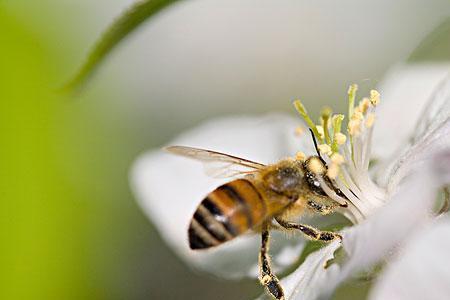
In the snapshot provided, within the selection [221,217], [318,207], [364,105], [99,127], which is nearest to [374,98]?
[364,105]

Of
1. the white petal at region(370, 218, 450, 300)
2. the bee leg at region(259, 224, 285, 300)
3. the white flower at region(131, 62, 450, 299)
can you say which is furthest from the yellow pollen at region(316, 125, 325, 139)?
the white petal at region(370, 218, 450, 300)

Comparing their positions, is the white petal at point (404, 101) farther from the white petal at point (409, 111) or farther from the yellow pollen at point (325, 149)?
the yellow pollen at point (325, 149)

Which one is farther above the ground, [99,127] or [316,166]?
[99,127]

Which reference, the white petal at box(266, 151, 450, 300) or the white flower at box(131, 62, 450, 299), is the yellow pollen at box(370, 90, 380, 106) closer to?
the white flower at box(131, 62, 450, 299)

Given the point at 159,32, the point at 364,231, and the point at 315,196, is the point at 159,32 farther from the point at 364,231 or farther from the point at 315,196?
the point at 364,231

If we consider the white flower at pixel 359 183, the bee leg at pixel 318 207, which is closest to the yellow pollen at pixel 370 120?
the white flower at pixel 359 183

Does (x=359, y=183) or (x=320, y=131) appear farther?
(x=320, y=131)

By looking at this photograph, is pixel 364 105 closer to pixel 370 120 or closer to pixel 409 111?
pixel 370 120
